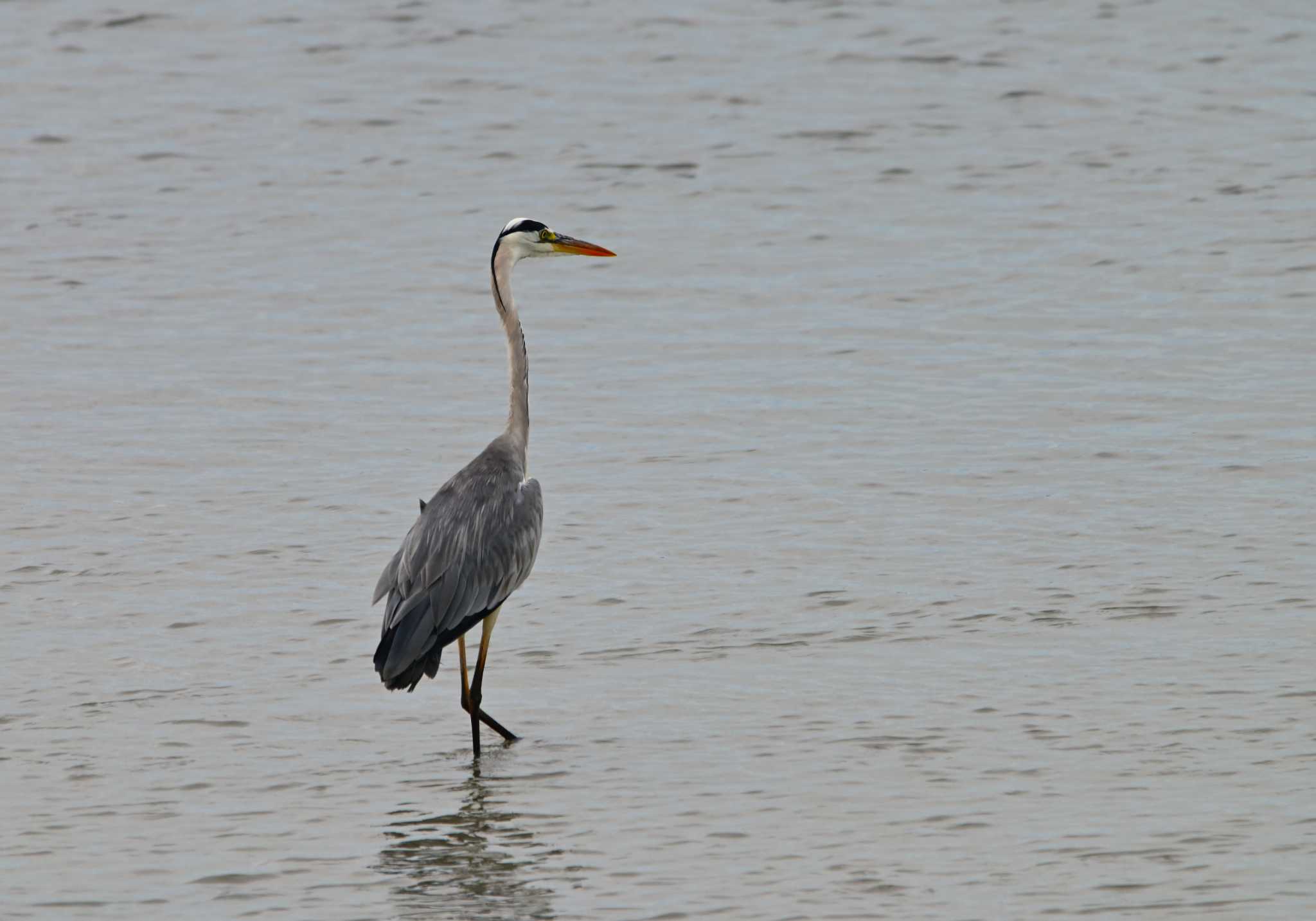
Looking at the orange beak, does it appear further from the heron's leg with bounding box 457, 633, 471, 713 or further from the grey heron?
the heron's leg with bounding box 457, 633, 471, 713

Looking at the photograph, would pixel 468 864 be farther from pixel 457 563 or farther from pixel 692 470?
pixel 692 470

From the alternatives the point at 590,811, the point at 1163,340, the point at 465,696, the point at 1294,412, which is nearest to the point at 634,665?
the point at 465,696

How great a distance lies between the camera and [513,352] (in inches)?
380

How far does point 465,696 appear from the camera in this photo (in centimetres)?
850

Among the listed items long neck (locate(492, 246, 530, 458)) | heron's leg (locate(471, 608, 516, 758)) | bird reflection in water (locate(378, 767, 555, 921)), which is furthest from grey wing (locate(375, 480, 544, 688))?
bird reflection in water (locate(378, 767, 555, 921))

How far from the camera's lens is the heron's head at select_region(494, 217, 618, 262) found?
9.97 m

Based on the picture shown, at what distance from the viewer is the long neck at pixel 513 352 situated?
9.59 m

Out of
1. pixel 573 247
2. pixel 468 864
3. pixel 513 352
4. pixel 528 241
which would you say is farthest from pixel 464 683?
pixel 573 247

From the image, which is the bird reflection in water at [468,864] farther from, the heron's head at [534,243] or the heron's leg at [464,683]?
the heron's head at [534,243]

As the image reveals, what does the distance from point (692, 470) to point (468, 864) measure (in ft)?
18.9

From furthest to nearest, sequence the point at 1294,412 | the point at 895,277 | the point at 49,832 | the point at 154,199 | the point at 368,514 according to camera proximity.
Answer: the point at 154,199 → the point at 895,277 → the point at 1294,412 → the point at 368,514 → the point at 49,832

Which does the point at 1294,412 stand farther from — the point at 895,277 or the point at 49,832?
the point at 49,832

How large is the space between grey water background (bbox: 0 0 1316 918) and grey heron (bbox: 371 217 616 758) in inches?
14.9

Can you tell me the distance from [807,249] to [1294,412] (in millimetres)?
5907
